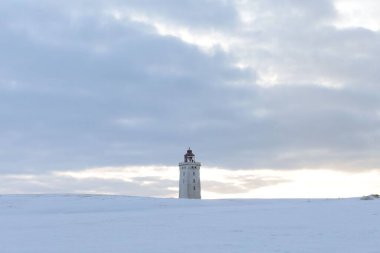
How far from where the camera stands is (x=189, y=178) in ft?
262

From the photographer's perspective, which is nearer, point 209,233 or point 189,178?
point 209,233

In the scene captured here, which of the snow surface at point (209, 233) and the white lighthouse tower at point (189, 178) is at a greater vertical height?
the white lighthouse tower at point (189, 178)

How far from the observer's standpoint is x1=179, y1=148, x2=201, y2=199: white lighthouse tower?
260 feet

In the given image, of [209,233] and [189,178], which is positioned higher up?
[189,178]

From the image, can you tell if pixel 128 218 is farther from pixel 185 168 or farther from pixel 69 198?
pixel 185 168

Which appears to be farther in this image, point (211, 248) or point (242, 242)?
point (242, 242)

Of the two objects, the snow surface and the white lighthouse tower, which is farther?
the white lighthouse tower

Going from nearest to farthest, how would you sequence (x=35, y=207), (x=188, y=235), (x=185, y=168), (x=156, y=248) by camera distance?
(x=156, y=248), (x=188, y=235), (x=35, y=207), (x=185, y=168)

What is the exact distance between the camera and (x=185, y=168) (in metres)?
80.5

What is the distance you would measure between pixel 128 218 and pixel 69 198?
18.5 m

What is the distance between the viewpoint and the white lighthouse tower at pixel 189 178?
260ft

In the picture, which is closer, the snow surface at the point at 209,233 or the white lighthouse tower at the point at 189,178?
the snow surface at the point at 209,233

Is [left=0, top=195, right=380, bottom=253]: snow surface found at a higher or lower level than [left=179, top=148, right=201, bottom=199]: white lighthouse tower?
lower

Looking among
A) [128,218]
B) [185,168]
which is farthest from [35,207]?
[185,168]
